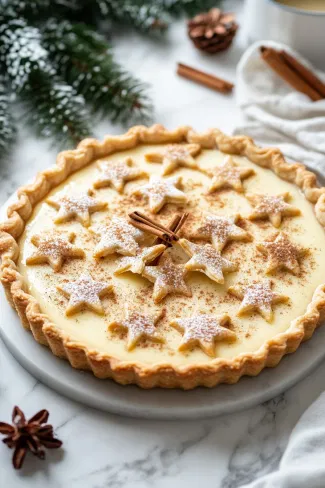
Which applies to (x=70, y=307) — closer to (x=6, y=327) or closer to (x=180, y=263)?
(x=6, y=327)

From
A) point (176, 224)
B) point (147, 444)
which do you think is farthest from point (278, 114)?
point (147, 444)

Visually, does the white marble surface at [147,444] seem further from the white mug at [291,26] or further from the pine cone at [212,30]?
the pine cone at [212,30]

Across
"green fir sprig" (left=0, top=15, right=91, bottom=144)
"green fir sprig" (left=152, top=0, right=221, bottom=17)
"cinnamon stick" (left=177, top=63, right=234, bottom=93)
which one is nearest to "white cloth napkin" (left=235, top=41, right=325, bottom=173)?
"cinnamon stick" (left=177, top=63, right=234, bottom=93)

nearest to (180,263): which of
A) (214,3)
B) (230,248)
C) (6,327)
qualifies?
(230,248)

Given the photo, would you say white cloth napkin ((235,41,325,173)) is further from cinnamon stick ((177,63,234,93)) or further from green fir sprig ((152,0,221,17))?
green fir sprig ((152,0,221,17))

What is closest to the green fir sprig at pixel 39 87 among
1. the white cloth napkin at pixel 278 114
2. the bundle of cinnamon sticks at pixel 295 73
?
the white cloth napkin at pixel 278 114
